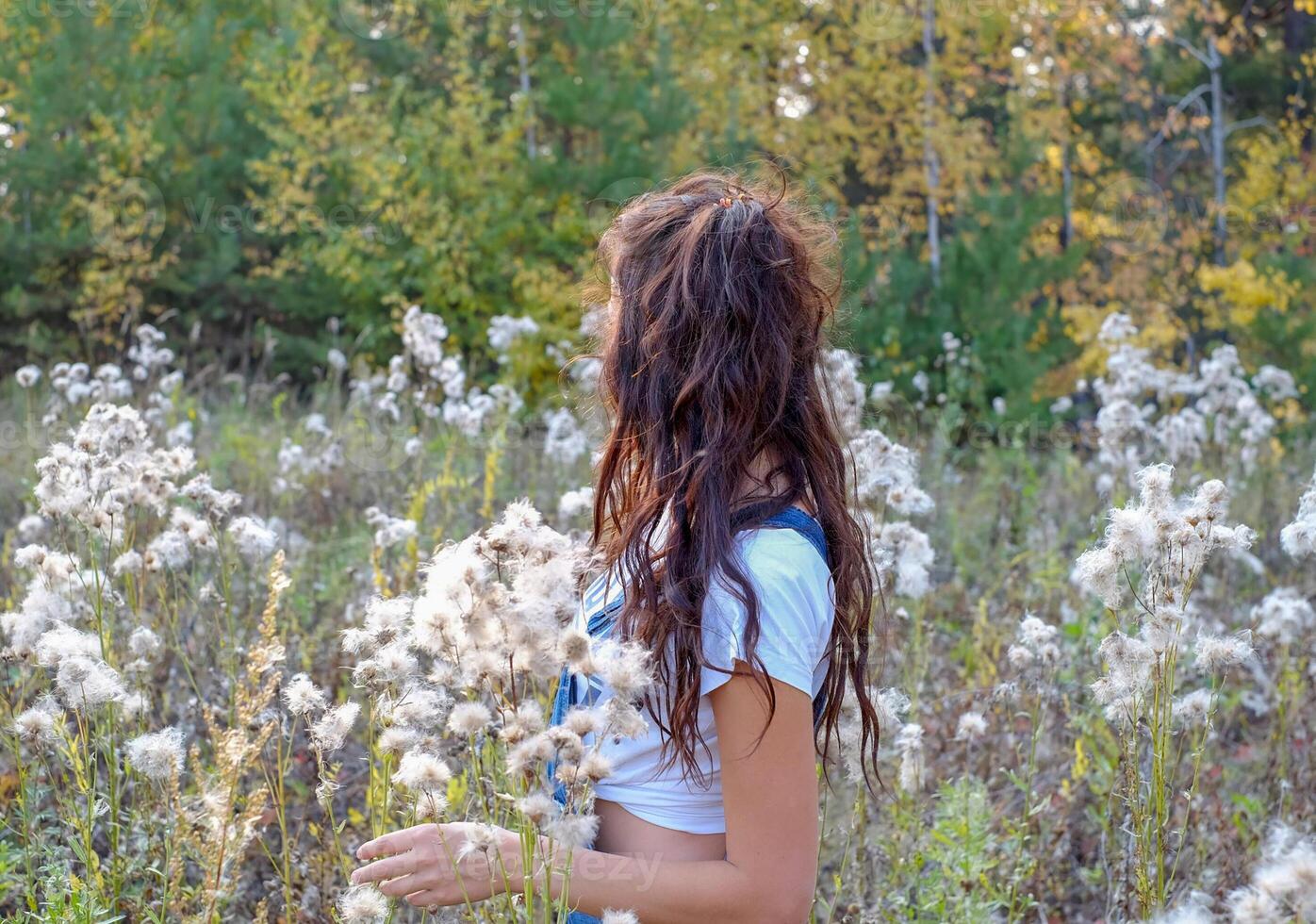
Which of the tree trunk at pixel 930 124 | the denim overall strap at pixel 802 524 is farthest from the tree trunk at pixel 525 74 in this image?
the denim overall strap at pixel 802 524

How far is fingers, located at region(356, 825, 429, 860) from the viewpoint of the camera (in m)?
1.51

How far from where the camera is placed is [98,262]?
12.2 m

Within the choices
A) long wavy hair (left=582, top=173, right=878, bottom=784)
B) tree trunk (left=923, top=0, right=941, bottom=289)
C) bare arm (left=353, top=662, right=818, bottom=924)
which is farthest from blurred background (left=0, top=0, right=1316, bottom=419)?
bare arm (left=353, top=662, right=818, bottom=924)

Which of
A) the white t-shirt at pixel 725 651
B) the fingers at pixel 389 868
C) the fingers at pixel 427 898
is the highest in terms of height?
the white t-shirt at pixel 725 651

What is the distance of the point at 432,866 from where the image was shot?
1.52 meters

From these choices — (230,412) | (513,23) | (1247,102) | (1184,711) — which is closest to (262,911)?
(1184,711)

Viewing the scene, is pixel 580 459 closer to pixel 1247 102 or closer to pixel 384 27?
pixel 384 27

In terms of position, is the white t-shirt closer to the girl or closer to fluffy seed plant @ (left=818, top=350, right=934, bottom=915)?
the girl

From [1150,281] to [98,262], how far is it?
12842 mm

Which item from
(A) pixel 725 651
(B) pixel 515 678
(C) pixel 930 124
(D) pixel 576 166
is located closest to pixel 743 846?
(A) pixel 725 651

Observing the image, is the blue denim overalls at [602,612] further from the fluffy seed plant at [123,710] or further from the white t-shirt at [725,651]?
the fluffy seed plant at [123,710]

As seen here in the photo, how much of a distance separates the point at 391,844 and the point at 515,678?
11.4 inches

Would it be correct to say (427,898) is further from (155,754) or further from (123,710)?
(123,710)

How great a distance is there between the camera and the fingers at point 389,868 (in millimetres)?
1502
